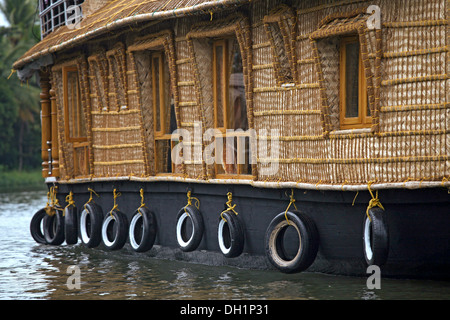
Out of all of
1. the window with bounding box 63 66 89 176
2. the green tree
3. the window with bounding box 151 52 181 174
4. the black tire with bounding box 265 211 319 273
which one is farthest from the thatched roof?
the green tree


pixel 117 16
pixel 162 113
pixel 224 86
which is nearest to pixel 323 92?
pixel 224 86

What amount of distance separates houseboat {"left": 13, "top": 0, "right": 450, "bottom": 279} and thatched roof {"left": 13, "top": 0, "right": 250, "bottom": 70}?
0.12 feet

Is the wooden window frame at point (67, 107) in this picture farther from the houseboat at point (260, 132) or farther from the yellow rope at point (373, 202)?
the yellow rope at point (373, 202)

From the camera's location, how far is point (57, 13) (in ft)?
49.2

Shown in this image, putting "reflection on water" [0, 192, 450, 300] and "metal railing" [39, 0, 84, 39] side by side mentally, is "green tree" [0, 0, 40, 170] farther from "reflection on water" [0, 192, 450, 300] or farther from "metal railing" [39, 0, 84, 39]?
"reflection on water" [0, 192, 450, 300]

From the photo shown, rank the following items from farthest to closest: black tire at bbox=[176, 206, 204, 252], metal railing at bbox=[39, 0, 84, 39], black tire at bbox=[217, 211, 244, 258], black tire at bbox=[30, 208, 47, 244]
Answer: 1. black tire at bbox=[30, 208, 47, 244]
2. metal railing at bbox=[39, 0, 84, 39]
3. black tire at bbox=[176, 206, 204, 252]
4. black tire at bbox=[217, 211, 244, 258]

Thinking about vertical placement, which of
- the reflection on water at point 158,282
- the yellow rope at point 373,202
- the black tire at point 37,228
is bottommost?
the reflection on water at point 158,282

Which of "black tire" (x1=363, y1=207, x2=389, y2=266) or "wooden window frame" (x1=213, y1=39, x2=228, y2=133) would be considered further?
"wooden window frame" (x1=213, y1=39, x2=228, y2=133)

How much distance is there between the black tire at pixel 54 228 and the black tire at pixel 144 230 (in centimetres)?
245

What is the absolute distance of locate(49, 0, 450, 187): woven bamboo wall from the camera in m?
7.93

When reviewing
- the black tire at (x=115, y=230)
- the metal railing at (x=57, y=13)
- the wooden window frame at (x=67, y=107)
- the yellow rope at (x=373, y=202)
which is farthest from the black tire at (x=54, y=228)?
the yellow rope at (x=373, y=202)

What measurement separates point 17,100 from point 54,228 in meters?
26.2

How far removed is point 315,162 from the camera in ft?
29.2

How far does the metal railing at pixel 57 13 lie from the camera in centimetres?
1398
